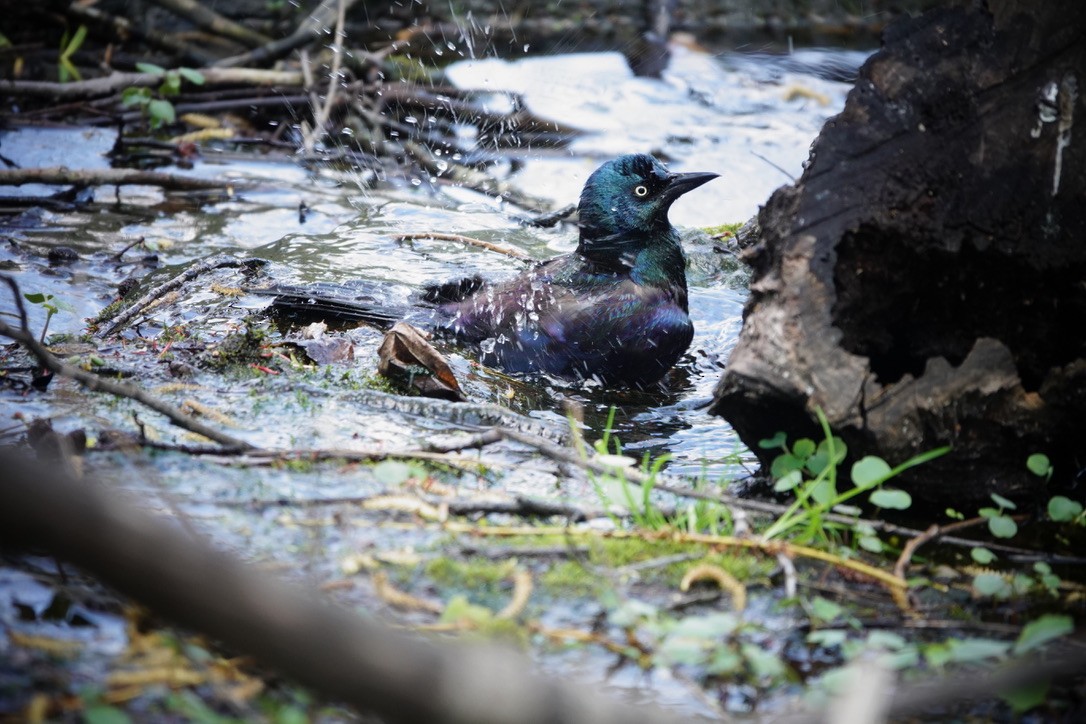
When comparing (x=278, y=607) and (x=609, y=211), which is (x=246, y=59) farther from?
(x=278, y=607)

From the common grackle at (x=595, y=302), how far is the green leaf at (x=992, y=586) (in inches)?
92.9

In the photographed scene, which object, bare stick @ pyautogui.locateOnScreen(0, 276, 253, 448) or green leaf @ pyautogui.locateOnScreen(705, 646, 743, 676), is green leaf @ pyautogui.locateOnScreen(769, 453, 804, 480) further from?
bare stick @ pyautogui.locateOnScreen(0, 276, 253, 448)

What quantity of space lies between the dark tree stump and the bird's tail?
2.25m

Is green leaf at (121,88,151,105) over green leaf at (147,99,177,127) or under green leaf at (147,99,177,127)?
over

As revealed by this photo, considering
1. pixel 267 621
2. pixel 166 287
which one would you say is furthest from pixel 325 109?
pixel 267 621

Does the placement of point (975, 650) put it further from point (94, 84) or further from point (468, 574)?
point (94, 84)

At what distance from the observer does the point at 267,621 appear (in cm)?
135

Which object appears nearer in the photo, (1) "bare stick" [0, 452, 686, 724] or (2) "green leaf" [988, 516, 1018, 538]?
(1) "bare stick" [0, 452, 686, 724]

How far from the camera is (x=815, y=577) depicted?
2611 millimetres

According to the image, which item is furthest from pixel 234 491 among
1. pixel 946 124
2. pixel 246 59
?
pixel 246 59

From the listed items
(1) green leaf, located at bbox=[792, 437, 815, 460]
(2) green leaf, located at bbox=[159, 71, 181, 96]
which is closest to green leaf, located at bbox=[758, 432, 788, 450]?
(1) green leaf, located at bbox=[792, 437, 815, 460]

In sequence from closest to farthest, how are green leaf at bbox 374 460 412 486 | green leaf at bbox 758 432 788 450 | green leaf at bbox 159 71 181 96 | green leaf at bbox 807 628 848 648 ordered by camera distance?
green leaf at bbox 807 628 848 648 < green leaf at bbox 374 460 412 486 < green leaf at bbox 758 432 788 450 < green leaf at bbox 159 71 181 96

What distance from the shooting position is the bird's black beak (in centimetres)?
507

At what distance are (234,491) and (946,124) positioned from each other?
7.84 feet
